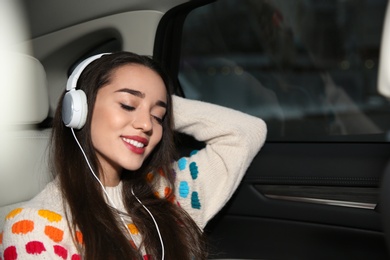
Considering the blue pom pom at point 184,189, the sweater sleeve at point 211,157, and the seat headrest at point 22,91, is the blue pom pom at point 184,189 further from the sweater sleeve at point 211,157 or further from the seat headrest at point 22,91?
the seat headrest at point 22,91

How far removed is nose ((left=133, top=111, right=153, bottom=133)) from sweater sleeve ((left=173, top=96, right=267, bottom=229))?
30 cm

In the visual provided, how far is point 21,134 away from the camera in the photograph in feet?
5.57

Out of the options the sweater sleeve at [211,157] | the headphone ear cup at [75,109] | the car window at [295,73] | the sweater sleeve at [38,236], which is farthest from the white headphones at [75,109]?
the car window at [295,73]

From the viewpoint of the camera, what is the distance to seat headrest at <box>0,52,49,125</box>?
5.48 ft

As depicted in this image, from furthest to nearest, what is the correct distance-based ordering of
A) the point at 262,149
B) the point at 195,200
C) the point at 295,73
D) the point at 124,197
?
the point at 295,73
the point at 262,149
the point at 195,200
the point at 124,197

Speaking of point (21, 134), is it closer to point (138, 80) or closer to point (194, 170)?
point (138, 80)

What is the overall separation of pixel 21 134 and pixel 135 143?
0.42 metres

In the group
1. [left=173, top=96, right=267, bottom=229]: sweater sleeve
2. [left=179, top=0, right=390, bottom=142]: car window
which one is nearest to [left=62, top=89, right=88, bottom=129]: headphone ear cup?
[left=173, top=96, right=267, bottom=229]: sweater sleeve

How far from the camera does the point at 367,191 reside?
69.0 inches

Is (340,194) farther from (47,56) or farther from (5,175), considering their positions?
(47,56)

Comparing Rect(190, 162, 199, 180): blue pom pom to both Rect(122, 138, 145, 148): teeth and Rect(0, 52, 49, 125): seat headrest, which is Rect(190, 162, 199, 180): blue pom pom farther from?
Rect(0, 52, 49, 125): seat headrest

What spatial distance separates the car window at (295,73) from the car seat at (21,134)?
26.2 inches

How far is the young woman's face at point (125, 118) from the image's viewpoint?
1472 mm

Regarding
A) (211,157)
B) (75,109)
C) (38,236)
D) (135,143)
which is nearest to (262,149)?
(211,157)
